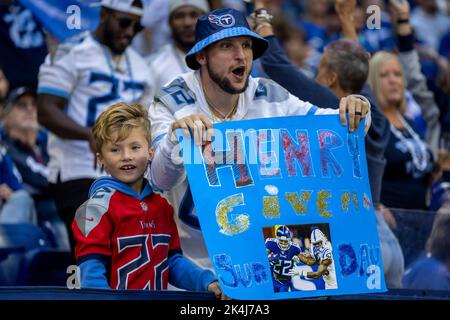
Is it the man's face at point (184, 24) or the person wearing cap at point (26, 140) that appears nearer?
the man's face at point (184, 24)

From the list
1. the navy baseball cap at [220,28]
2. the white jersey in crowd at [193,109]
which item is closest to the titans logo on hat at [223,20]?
the navy baseball cap at [220,28]

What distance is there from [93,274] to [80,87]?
10.8 feet

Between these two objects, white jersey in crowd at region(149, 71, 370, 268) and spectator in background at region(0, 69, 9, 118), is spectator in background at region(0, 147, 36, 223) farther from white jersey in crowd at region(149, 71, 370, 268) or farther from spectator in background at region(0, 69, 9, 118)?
white jersey in crowd at region(149, 71, 370, 268)

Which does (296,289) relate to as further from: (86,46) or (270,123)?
(86,46)

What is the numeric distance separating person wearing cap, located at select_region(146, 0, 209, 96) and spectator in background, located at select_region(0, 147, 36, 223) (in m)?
1.17

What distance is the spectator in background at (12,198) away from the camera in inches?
329

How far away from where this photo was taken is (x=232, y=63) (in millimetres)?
5340

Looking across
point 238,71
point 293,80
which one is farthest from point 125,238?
point 293,80

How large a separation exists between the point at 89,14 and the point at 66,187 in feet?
3.62

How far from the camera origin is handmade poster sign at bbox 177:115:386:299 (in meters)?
4.63

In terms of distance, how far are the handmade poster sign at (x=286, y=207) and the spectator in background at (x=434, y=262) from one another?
1.79 meters

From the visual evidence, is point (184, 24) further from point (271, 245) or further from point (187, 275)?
point (271, 245)

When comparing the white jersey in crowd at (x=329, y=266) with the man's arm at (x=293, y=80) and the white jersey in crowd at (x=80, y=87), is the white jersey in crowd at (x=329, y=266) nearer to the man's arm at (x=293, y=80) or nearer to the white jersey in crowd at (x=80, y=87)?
the man's arm at (x=293, y=80)
